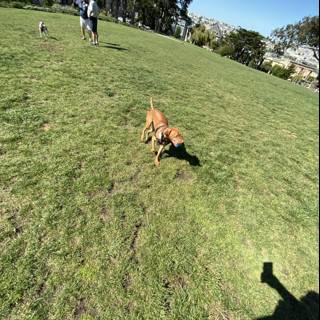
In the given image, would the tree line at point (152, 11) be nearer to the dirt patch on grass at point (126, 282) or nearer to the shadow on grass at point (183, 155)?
the shadow on grass at point (183, 155)

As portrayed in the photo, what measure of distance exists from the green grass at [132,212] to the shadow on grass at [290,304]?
0.07 meters

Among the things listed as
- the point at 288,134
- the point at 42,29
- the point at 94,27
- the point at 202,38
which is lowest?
the point at 202,38

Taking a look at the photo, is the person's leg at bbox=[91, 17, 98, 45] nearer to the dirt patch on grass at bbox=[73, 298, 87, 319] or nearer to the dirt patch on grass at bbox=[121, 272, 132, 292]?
the dirt patch on grass at bbox=[121, 272, 132, 292]

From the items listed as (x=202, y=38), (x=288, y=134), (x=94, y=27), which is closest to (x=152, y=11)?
(x=202, y=38)

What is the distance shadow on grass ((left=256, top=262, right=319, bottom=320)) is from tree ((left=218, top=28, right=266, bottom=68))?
155 ft

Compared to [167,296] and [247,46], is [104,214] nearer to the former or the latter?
[167,296]

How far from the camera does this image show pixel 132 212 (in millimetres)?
3303

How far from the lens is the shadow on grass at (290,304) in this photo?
2.68 metres

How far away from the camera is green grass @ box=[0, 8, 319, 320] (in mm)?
2432

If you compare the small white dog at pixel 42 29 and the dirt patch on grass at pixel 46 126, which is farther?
the small white dog at pixel 42 29

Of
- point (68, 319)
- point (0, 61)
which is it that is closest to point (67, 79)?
point (0, 61)

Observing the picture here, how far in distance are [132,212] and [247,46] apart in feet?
166

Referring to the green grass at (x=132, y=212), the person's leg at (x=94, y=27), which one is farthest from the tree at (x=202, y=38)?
the green grass at (x=132, y=212)

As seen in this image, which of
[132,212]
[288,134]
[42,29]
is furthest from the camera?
[42,29]
